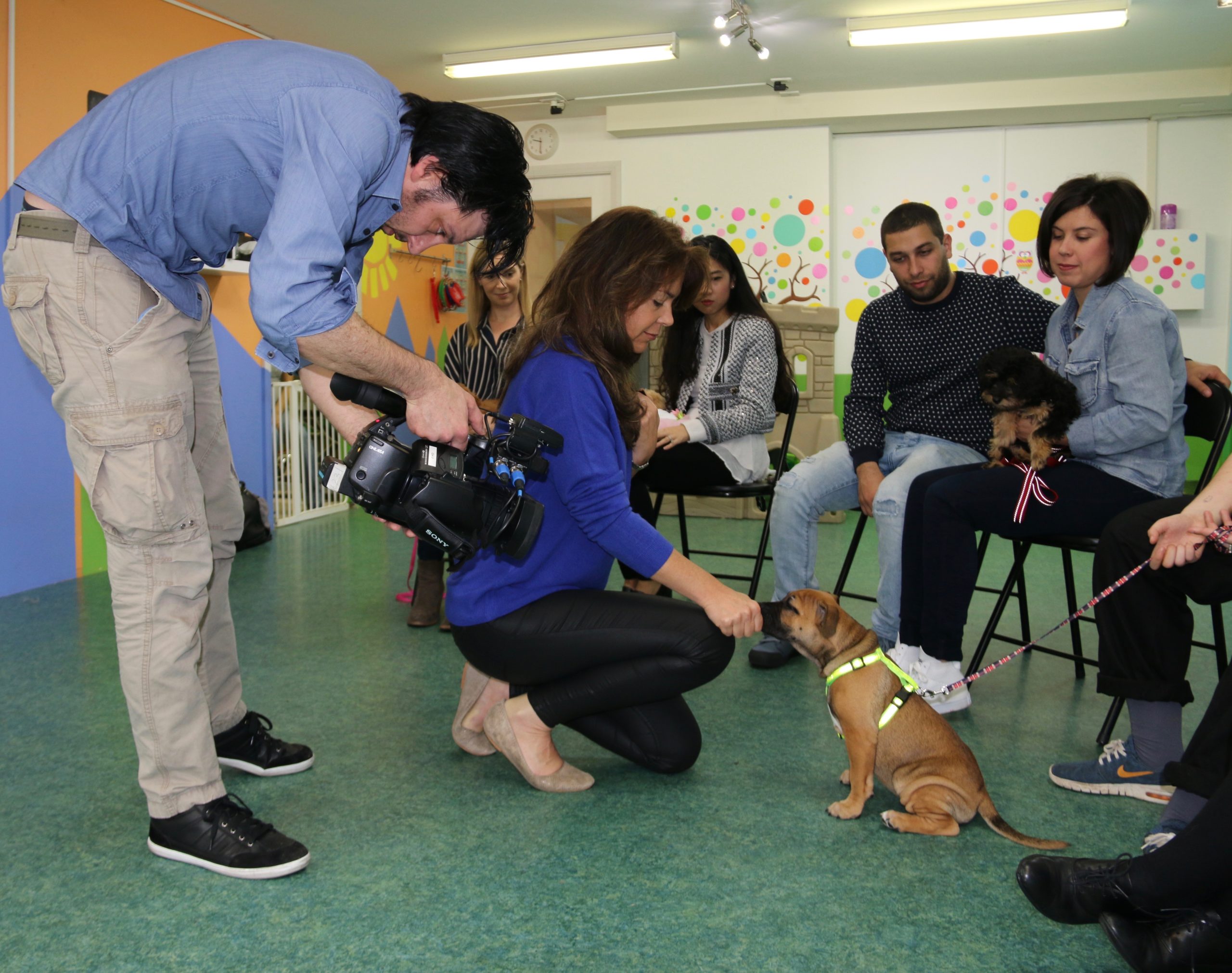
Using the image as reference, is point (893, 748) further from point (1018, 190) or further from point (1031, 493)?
point (1018, 190)

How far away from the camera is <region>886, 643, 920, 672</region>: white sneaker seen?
2492 mm

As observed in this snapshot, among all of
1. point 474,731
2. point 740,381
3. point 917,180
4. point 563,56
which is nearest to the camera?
point 474,731

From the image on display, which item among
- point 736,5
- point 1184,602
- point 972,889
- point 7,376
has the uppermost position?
point 736,5

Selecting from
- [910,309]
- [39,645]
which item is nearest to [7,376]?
[39,645]

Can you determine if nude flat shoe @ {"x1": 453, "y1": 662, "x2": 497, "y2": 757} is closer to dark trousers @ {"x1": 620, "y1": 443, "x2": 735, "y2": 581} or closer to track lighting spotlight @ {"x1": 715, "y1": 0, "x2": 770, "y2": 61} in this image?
dark trousers @ {"x1": 620, "y1": 443, "x2": 735, "y2": 581}

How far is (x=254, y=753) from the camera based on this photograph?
205cm

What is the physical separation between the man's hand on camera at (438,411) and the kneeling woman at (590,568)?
0.86 feet

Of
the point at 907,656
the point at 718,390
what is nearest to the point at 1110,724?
the point at 907,656

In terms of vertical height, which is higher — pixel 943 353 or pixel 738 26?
pixel 738 26

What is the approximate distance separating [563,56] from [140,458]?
493 cm

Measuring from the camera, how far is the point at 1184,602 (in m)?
1.92

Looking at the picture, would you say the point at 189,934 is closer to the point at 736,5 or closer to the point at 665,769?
the point at 665,769

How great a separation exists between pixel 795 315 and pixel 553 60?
2154 millimetres

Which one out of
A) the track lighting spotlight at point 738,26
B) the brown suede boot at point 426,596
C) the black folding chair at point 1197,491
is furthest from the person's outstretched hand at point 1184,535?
the track lighting spotlight at point 738,26
